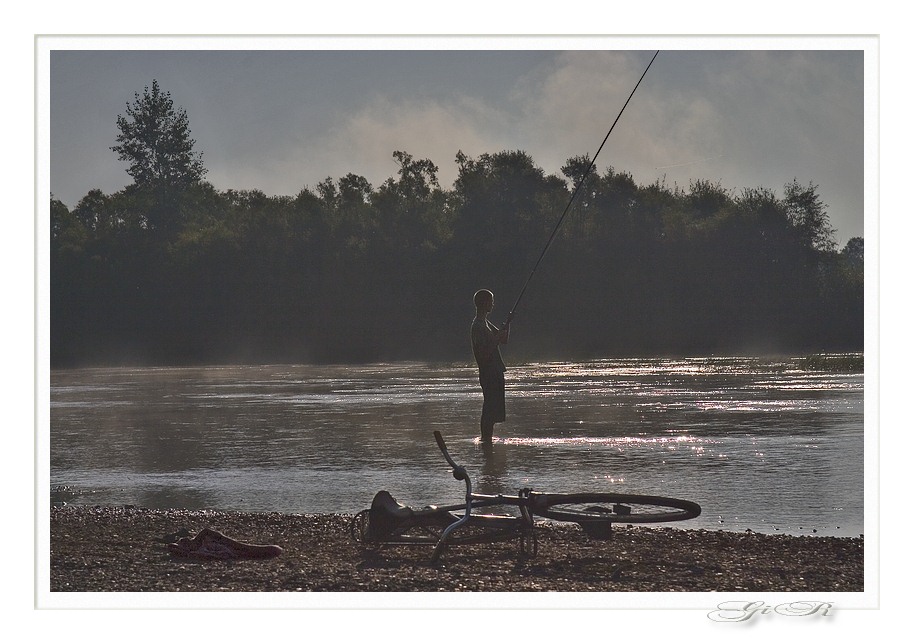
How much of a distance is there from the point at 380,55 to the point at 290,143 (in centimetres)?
204

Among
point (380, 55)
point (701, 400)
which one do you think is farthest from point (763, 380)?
point (380, 55)

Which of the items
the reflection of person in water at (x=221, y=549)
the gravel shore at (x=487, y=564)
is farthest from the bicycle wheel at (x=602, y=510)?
the reflection of person in water at (x=221, y=549)

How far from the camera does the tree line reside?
23.8m

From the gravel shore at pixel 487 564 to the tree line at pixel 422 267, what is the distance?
13427mm

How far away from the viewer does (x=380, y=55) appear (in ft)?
51.5

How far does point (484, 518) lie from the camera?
6.89 metres

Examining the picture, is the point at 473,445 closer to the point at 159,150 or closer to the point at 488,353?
the point at 488,353

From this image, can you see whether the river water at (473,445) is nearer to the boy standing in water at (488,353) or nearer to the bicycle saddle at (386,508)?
the boy standing in water at (488,353)

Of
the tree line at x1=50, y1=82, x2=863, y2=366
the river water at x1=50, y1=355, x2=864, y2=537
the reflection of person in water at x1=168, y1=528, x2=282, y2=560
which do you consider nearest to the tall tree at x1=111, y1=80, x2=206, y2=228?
the tree line at x1=50, y1=82, x2=863, y2=366

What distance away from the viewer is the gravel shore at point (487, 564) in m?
6.36

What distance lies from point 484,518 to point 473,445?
16.9 feet

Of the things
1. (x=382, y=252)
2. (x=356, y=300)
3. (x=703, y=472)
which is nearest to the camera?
(x=703, y=472)

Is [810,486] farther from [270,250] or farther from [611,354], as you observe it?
[611,354]

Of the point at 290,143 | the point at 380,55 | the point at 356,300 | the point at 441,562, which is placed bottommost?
the point at 441,562
